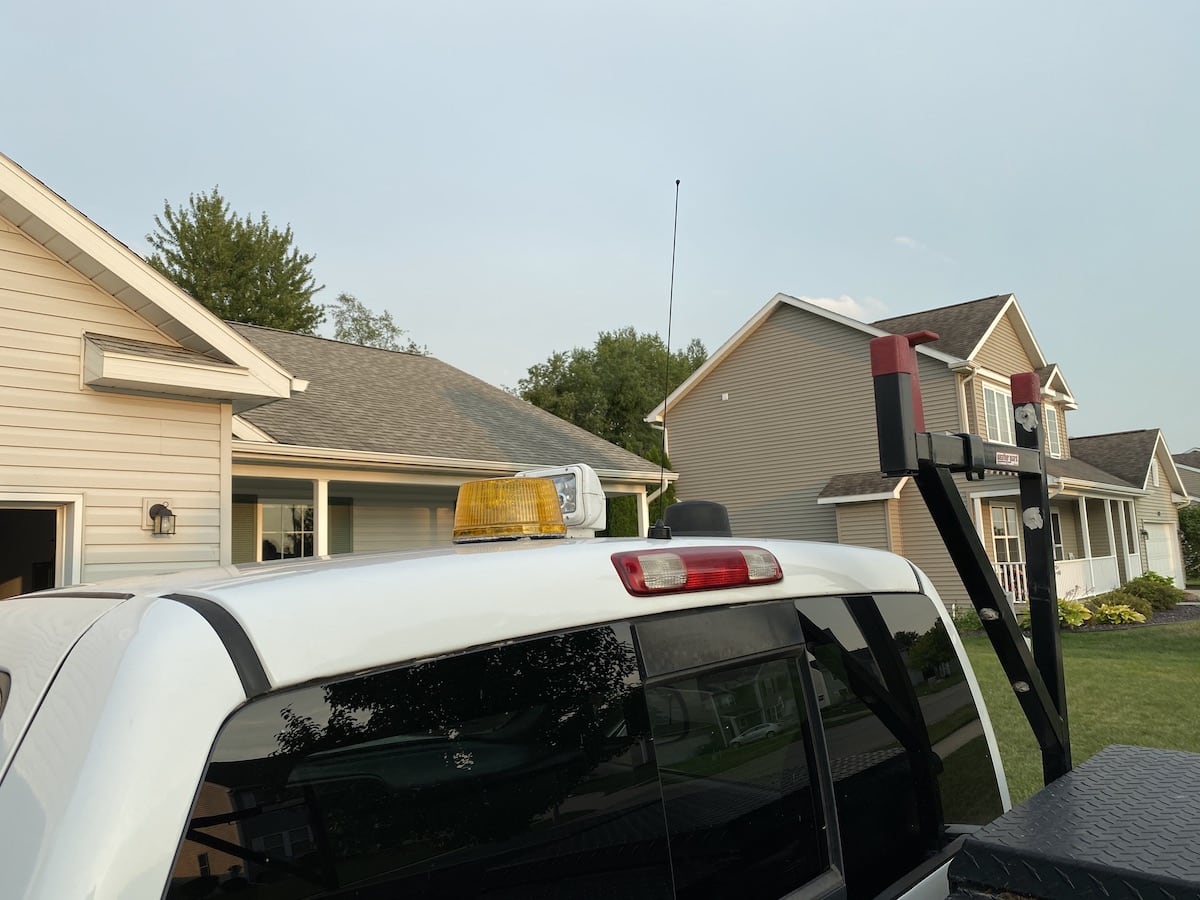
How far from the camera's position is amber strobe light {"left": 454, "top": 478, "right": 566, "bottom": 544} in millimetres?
2021

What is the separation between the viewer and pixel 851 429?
2291cm

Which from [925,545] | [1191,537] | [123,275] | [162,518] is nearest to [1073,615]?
[925,545]

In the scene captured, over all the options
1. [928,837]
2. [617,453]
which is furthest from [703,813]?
[617,453]

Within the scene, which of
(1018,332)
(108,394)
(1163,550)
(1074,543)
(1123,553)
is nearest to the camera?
(108,394)

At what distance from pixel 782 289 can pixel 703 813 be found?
23842 mm

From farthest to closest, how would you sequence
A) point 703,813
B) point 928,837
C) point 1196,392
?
point 1196,392
point 928,837
point 703,813

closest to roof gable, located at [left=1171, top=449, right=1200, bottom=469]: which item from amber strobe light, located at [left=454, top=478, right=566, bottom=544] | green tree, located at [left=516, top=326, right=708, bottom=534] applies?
green tree, located at [left=516, top=326, right=708, bottom=534]

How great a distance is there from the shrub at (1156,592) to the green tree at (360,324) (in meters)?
39.5

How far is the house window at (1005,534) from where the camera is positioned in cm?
2245

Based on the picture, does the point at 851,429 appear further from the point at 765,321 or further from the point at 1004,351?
the point at 1004,351

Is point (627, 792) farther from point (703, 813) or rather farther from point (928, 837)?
point (928, 837)

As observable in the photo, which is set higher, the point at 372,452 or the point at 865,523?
the point at 372,452

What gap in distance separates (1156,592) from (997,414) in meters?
6.60

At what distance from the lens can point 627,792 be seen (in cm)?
130
